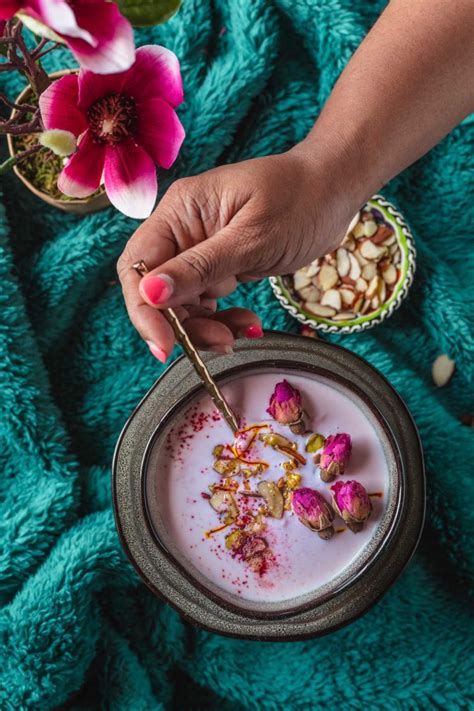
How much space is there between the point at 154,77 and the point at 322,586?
396 millimetres

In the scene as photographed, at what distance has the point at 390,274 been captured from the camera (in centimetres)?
78

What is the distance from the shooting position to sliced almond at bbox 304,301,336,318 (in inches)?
30.4

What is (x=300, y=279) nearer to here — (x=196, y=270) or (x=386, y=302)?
(x=386, y=302)

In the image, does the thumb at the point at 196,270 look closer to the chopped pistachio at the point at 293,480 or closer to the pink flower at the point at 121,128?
the pink flower at the point at 121,128

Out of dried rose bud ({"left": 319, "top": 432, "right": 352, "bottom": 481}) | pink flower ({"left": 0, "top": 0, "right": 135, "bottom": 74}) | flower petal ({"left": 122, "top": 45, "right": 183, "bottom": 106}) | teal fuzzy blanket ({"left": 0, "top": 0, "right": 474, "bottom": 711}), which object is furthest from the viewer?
teal fuzzy blanket ({"left": 0, "top": 0, "right": 474, "bottom": 711})

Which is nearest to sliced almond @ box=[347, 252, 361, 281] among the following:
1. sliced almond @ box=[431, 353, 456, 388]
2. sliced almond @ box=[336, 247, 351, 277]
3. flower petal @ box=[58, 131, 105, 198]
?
sliced almond @ box=[336, 247, 351, 277]

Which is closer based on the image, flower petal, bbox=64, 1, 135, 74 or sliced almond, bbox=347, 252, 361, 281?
flower petal, bbox=64, 1, 135, 74

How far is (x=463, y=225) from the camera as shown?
811mm

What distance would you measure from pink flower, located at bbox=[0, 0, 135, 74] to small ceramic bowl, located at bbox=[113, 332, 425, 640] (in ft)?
1.02

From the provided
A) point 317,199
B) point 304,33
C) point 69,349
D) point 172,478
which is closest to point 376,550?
point 172,478

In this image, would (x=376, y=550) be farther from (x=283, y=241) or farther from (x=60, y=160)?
(x=60, y=160)

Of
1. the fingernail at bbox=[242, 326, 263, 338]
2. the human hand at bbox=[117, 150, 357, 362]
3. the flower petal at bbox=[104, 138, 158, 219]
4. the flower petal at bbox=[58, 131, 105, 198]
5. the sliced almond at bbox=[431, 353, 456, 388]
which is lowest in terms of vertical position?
the sliced almond at bbox=[431, 353, 456, 388]

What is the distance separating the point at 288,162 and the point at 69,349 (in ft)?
1.04

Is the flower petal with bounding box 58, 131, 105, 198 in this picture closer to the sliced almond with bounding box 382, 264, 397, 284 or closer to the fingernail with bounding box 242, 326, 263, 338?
the fingernail with bounding box 242, 326, 263, 338
